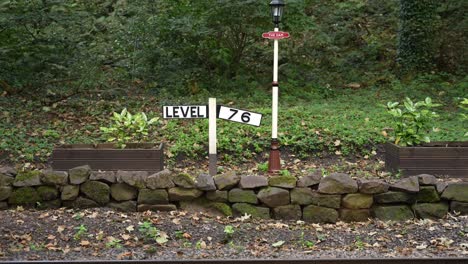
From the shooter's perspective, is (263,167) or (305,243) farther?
(263,167)

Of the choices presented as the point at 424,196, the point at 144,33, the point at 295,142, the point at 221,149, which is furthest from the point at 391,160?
the point at 144,33

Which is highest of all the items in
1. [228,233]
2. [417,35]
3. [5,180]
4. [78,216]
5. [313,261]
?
[417,35]

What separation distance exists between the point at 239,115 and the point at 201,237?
6.60ft

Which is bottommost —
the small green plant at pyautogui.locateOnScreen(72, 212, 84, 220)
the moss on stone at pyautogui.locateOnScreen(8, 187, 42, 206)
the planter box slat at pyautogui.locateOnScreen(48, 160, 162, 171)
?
the small green plant at pyautogui.locateOnScreen(72, 212, 84, 220)

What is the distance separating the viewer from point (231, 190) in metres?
7.04

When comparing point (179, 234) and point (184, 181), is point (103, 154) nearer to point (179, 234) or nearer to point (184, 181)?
point (184, 181)

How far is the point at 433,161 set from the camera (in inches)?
304

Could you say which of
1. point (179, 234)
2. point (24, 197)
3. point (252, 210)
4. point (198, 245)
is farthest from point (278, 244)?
point (24, 197)

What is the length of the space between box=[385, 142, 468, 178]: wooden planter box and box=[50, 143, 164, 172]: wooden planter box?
3148 mm

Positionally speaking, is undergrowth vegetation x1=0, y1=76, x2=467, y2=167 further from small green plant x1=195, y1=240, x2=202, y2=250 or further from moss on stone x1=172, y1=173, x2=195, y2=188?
small green plant x1=195, y1=240, x2=202, y2=250

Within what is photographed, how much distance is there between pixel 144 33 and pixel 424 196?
335 inches

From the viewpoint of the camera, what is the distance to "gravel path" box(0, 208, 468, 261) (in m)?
5.85

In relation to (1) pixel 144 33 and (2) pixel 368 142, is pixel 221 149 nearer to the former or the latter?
(2) pixel 368 142

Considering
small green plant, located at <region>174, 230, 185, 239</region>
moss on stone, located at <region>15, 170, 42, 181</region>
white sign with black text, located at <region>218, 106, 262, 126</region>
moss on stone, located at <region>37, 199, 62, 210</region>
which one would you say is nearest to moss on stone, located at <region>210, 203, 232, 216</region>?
small green plant, located at <region>174, 230, 185, 239</region>
